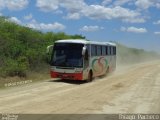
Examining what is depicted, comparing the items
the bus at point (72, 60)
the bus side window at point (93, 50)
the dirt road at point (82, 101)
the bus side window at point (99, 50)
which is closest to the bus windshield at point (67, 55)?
the bus at point (72, 60)

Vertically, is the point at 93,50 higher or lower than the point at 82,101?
higher

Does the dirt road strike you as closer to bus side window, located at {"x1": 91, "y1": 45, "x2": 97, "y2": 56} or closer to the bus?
the bus

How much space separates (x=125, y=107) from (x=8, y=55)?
16.3 metres

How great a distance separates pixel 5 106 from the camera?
608 inches

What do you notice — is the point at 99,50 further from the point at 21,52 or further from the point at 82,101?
the point at 82,101

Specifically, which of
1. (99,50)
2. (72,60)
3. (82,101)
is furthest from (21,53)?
(82,101)

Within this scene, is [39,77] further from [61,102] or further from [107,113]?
[107,113]

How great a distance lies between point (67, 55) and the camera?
28125 millimetres

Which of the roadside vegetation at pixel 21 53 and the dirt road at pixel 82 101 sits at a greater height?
the roadside vegetation at pixel 21 53

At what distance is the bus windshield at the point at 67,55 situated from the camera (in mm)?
27953

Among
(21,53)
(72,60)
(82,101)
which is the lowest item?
(82,101)

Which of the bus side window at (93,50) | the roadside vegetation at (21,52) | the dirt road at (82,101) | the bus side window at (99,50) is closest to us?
the dirt road at (82,101)

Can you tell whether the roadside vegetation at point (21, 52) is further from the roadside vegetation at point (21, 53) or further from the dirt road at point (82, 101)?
the dirt road at point (82, 101)

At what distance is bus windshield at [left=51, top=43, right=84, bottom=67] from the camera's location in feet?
91.7
